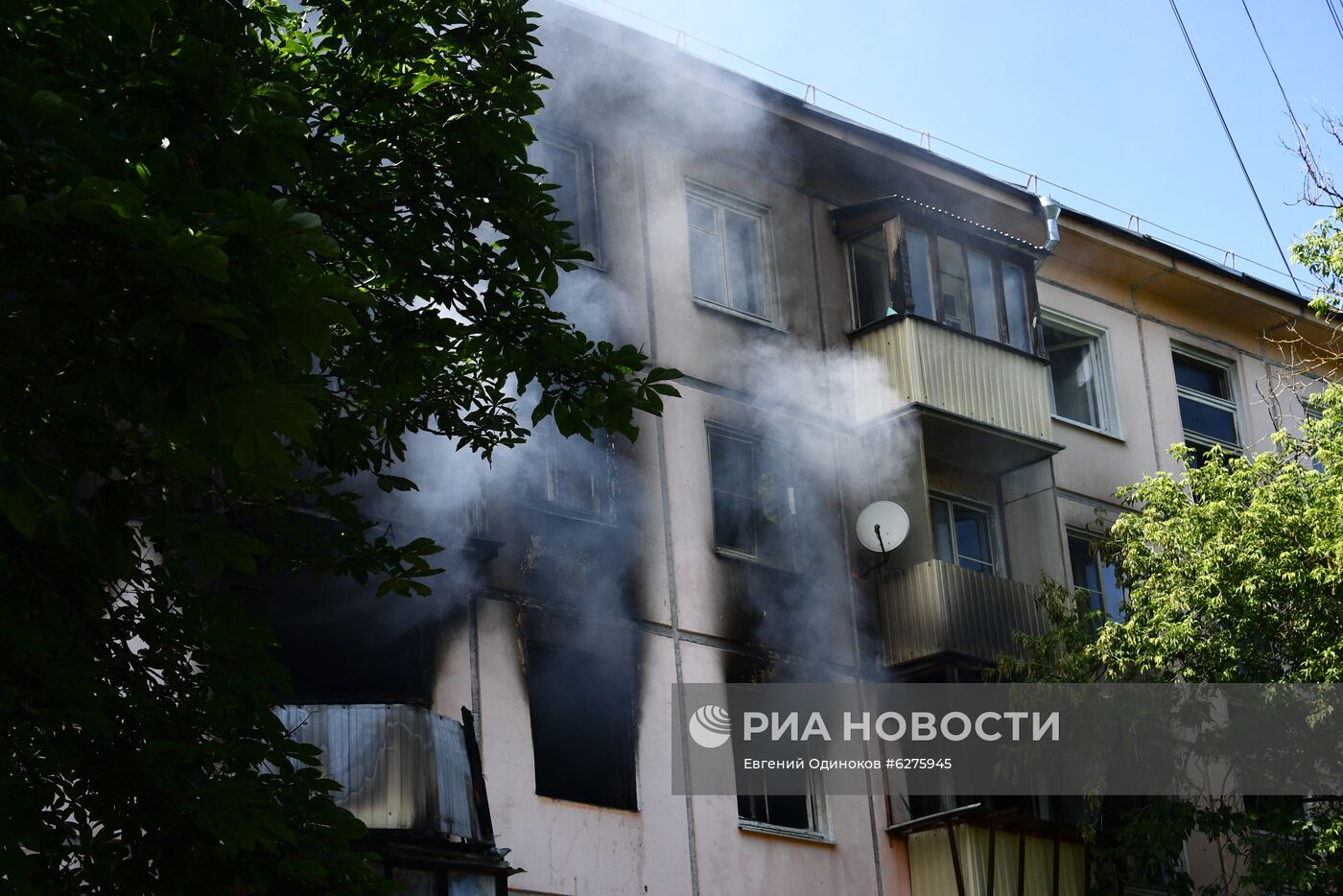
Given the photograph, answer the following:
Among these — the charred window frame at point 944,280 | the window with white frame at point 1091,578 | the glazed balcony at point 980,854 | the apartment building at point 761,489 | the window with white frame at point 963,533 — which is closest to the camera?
the apartment building at point 761,489

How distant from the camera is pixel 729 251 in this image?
60.2 ft

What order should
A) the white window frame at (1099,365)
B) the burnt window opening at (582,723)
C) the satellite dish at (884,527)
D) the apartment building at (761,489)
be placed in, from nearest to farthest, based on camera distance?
the apartment building at (761,489), the burnt window opening at (582,723), the satellite dish at (884,527), the white window frame at (1099,365)

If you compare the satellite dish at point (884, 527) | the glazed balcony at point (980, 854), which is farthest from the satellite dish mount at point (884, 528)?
the glazed balcony at point (980, 854)

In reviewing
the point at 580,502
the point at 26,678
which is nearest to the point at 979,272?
the point at 580,502

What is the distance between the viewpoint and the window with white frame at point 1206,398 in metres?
22.9

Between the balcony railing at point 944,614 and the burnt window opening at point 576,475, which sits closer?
the burnt window opening at point 576,475

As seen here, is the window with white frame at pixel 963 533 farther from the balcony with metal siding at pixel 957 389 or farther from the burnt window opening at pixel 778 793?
the burnt window opening at pixel 778 793

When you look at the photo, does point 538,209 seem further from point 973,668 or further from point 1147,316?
point 1147,316

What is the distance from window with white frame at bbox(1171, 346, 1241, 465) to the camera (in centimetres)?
2286

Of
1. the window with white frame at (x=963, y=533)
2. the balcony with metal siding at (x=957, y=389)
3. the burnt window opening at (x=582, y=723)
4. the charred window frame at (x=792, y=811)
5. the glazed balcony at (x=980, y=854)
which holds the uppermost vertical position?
the balcony with metal siding at (x=957, y=389)

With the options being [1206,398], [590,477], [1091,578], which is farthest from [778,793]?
[1206,398]

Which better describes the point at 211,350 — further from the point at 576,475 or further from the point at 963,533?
the point at 963,533

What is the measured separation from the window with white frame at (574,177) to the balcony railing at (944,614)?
4398 millimetres

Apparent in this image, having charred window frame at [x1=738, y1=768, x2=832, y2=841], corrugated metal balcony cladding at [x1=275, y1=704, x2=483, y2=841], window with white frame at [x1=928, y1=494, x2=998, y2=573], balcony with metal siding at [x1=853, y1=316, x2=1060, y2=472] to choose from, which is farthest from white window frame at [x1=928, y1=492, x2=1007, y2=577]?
corrugated metal balcony cladding at [x1=275, y1=704, x2=483, y2=841]
